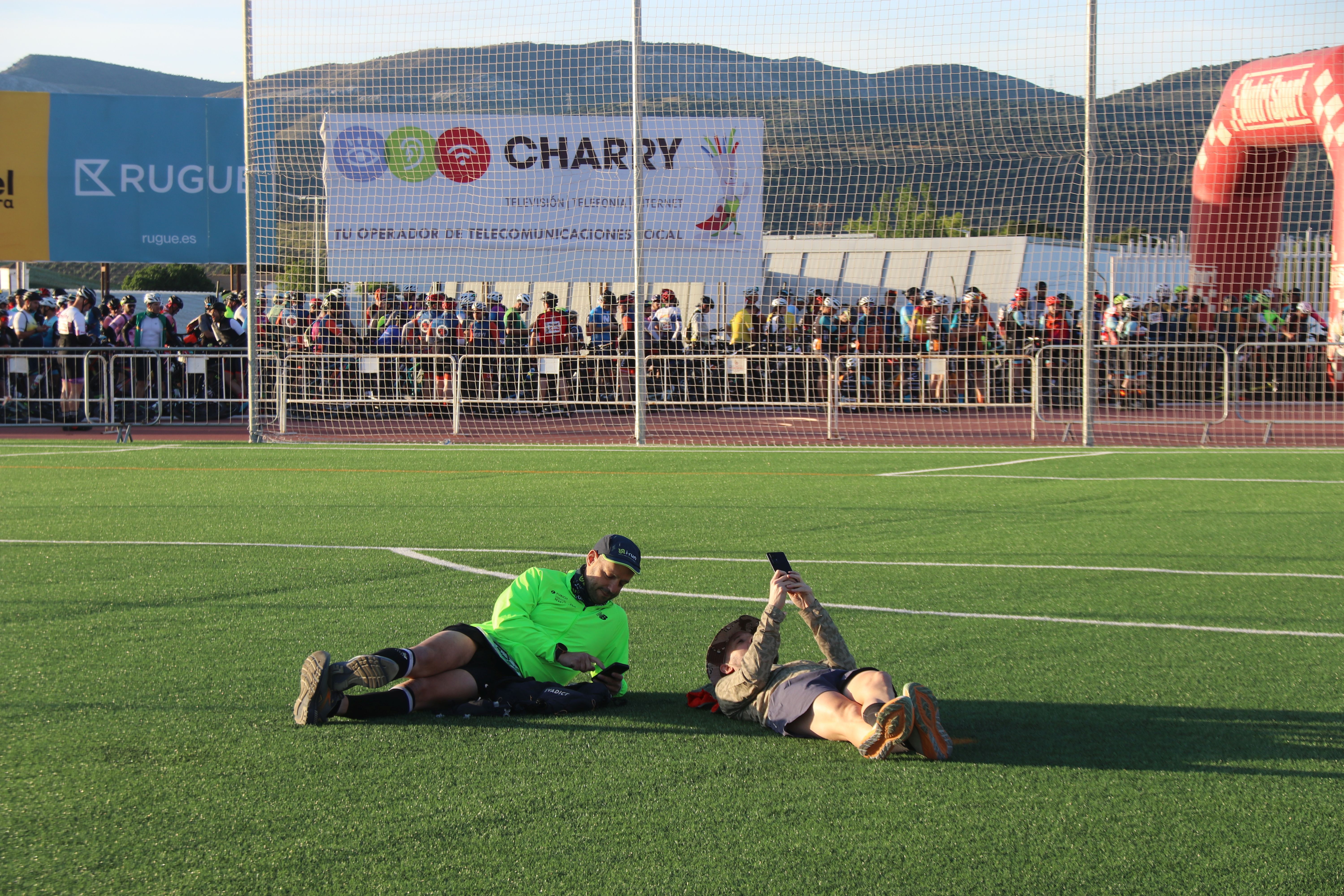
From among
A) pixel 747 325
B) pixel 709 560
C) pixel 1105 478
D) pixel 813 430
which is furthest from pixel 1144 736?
pixel 747 325

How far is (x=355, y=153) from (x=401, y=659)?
17571 mm

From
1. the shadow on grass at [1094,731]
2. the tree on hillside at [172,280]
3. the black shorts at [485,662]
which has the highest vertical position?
the tree on hillside at [172,280]

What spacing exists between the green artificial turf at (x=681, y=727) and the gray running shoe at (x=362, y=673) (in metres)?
0.17

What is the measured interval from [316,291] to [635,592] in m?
12.8

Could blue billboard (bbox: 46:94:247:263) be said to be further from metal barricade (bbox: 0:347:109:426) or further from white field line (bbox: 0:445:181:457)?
white field line (bbox: 0:445:181:457)

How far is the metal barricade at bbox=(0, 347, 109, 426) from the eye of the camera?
17.8m

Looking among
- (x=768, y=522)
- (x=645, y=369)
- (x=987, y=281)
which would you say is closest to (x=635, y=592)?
(x=768, y=522)

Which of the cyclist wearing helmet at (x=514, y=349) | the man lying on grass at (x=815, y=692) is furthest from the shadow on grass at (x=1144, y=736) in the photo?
the cyclist wearing helmet at (x=514, y=349)

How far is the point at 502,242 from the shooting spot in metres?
21.4

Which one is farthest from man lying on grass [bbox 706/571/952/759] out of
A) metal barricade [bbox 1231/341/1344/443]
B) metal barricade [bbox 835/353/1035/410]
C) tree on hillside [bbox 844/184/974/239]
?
metal barricade [bbox 1231/341/1344/443]

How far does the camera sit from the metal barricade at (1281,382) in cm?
1669

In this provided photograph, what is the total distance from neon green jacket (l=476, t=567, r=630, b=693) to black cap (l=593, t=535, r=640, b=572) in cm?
27

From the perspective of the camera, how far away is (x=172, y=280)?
61.8 m

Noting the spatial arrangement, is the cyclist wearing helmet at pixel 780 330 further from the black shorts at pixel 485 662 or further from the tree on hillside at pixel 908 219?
the black shorts at pixel 485 662
